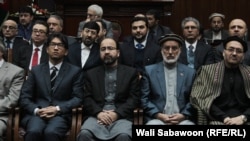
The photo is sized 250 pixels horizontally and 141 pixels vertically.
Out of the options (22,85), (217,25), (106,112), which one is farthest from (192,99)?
(217,25)

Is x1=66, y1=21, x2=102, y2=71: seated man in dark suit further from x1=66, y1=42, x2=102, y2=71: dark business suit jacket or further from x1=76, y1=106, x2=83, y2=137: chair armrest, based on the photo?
x1=76, y1=106, x2=83, y2=137: chair armrest

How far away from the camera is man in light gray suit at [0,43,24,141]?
4441 mm

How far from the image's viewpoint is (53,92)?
449 centimetres

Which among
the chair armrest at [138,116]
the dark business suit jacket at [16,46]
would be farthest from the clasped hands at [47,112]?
the dark business suit jacket at [16,46]

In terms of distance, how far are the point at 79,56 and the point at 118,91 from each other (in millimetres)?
882

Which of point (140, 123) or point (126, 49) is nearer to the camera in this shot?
point (140, 123)

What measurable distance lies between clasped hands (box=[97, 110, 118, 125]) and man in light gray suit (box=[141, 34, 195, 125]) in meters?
0.30

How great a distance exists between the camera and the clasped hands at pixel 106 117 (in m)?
4.28

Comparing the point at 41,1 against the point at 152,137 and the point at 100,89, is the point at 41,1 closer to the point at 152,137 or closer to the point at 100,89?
the point at 100,89

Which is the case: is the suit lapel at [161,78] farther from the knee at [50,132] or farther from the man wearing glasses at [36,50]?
the man wearing glasses at [36,50]

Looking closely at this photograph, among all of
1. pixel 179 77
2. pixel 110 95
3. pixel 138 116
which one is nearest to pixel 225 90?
pixel 179 77

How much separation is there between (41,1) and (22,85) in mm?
4096

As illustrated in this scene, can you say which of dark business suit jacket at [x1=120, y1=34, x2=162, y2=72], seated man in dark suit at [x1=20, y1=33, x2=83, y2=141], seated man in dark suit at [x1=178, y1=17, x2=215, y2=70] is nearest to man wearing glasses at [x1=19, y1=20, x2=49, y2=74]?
seated man in dark suit at [x1=20, y1=33, x2=83, y2=141]

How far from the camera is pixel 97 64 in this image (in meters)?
5.02
